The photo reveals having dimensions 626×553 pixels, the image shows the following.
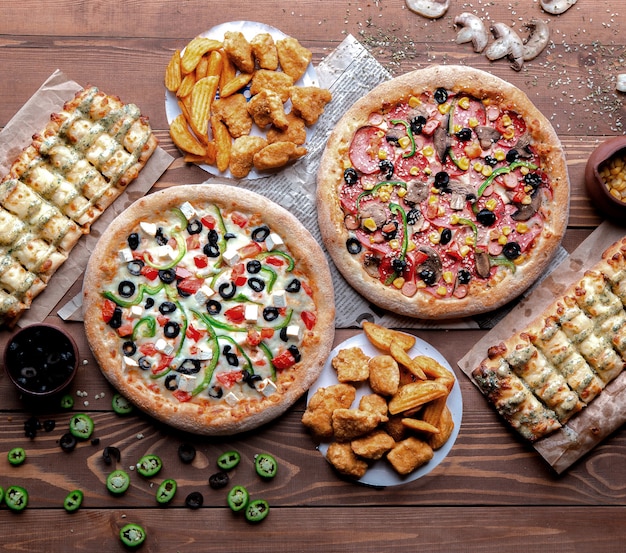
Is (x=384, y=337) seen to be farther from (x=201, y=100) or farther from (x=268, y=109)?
(x=201, y=100)

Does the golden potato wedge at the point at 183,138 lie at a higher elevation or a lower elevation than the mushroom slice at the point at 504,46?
lower

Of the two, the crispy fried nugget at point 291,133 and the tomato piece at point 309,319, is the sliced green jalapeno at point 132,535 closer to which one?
the tomato piece at point 309,319

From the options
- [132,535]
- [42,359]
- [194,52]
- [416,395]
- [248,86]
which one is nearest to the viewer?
[42,359]

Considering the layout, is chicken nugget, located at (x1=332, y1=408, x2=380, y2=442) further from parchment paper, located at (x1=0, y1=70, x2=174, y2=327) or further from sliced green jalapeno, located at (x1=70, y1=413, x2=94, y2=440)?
parchment paper, located at (x1=0, y1=70, x2=174, y2=327)

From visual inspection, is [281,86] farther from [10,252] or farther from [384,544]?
[384,544]

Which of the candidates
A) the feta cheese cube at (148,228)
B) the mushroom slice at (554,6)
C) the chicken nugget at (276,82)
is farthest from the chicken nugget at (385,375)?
the mushroom slice at (554,6)

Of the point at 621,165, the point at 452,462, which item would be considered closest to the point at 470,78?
the point at 621,165

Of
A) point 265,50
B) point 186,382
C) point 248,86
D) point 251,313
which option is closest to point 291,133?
point 248,86
